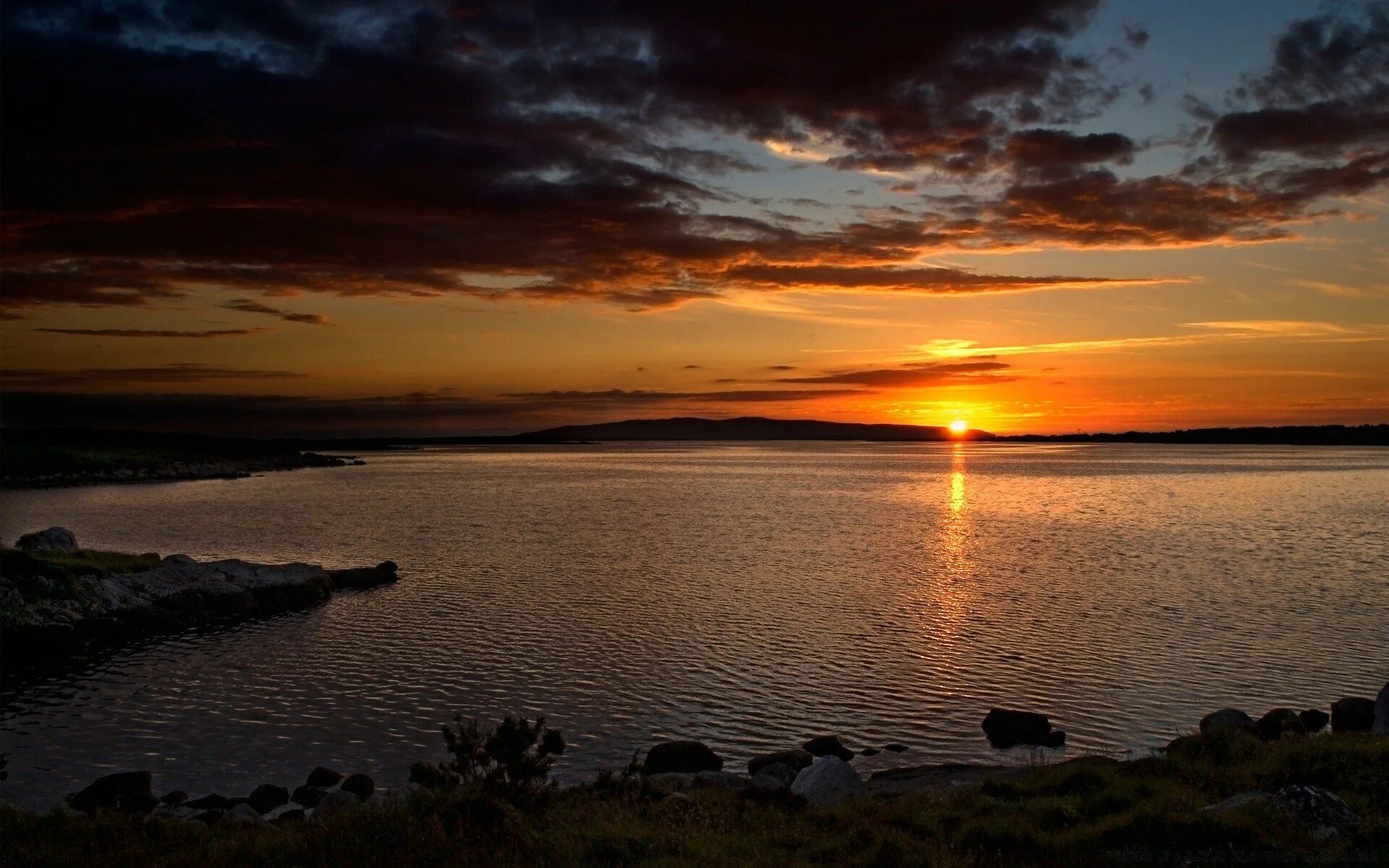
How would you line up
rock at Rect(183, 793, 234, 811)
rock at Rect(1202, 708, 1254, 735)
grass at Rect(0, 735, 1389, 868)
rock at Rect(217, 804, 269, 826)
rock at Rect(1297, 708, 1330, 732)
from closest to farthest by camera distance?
grass at Rect(0, 735, 1389, 868) → rock at Rect(217, 804, 269, 826) → rock at Rect(183, 793, 234, 811) → rock at Rect(1202, 708, 1254, 735) → rock at Rect(1297, 708, 1330, 732)

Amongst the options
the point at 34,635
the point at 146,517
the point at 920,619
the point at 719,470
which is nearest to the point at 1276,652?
the point at 920,619

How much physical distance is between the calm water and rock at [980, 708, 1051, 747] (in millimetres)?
562

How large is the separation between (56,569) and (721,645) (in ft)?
93.4

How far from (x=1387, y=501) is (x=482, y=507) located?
95830 mm

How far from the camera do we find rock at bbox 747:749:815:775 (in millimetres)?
19955

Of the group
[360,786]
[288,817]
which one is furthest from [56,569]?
[288,817]

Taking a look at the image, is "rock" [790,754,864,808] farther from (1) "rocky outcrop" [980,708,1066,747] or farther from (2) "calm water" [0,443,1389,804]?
(1) "rocky outcrop" [980,708,1066,747]

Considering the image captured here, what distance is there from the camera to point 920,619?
3741 cm

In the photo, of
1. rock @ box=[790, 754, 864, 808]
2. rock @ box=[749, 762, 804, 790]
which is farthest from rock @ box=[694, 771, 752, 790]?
rock @ box=[790, 754, 864, 808]

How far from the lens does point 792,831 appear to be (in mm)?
13734

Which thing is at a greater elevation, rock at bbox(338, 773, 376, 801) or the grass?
the grass

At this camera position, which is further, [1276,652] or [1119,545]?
[1119,545]

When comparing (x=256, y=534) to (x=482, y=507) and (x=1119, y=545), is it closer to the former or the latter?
(x=482, y=507)

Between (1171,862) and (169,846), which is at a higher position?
(1171,862)
